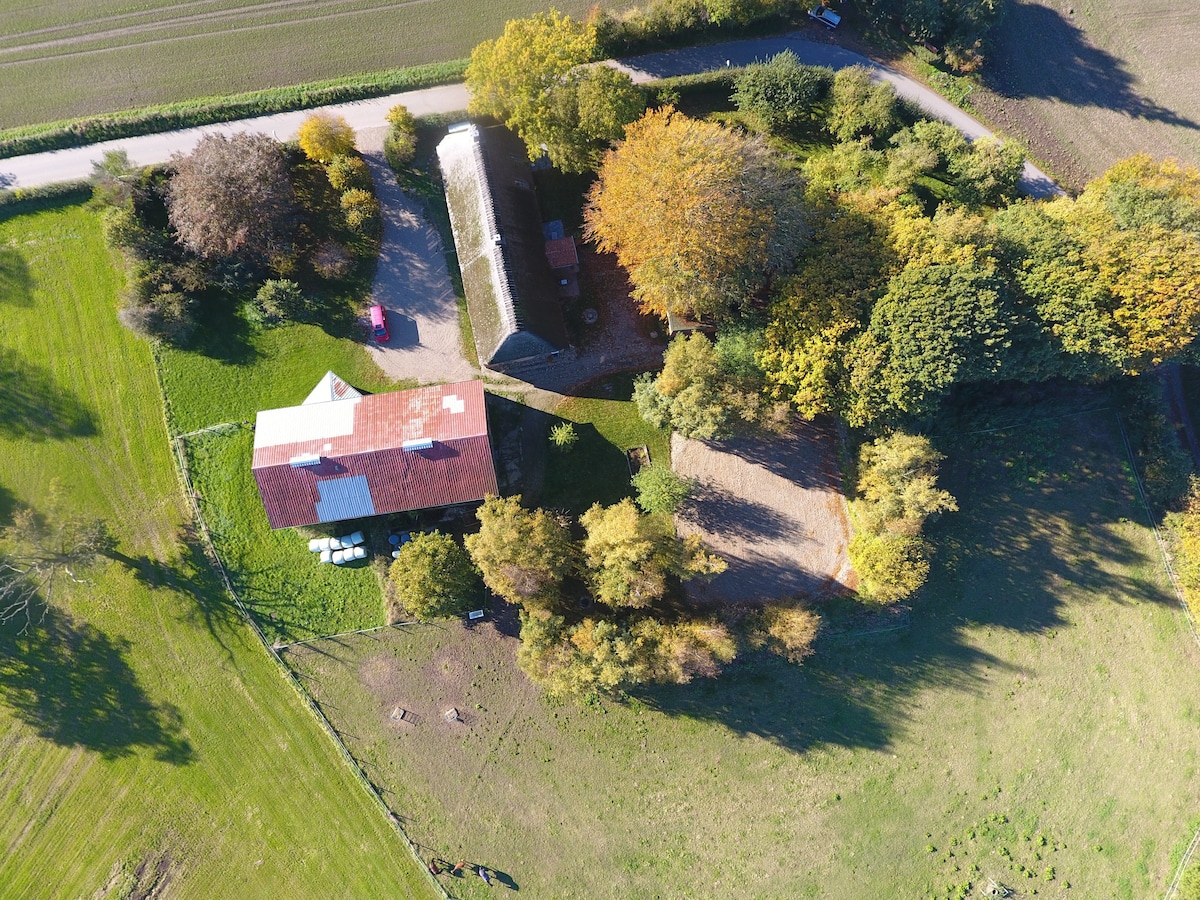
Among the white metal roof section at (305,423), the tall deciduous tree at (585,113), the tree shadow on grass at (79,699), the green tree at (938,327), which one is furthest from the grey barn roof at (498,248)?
the tree shadow on grass at (79,699)

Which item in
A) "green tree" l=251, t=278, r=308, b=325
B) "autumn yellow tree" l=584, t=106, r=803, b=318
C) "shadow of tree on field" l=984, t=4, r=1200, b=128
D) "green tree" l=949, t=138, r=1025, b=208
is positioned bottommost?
"green tree" l=251, t=278, r=308, b=325

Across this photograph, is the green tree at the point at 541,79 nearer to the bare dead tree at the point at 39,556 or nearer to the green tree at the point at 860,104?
the green tree at the point at 860,104

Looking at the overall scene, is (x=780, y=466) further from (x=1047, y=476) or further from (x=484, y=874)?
(x=484, y=874)

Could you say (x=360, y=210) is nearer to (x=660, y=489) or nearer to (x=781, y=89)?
(x=660, y=489)

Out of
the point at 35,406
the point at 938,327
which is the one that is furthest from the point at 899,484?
the point at 35,406

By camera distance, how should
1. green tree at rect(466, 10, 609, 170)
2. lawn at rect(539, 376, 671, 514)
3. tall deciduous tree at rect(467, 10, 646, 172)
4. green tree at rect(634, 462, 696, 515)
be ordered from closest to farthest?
tall deciduous tree at rect(467, 10, 646, 172) < green tree at rect(466, 10, 609, 170) < green tree at rect(634, 462, 696, 515) < lawn at rect(539, 376, 671, 514)

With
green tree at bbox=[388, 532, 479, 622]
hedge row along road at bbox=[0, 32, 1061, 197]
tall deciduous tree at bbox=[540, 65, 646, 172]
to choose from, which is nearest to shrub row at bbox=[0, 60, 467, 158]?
hedge row along road at bbox=[0, 32, 1061, 197]

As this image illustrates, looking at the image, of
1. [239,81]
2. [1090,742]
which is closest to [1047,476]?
[1090,742]

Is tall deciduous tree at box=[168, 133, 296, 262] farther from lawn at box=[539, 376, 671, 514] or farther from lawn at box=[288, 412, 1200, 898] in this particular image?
lawn at box=[288, 412, 1200, 898]
